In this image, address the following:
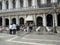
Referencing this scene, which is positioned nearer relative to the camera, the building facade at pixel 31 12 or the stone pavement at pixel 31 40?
the stone pavement at pixel 31 40

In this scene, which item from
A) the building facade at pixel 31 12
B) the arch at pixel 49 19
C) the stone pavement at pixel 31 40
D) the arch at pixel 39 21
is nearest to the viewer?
the stone pavement at pixel 31 40

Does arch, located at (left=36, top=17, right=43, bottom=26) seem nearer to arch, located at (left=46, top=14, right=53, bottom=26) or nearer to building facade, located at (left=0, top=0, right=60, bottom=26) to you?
building facade, located at (left=0, top=0, right=60, bottom=26)

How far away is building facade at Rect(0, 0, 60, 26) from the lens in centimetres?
3626

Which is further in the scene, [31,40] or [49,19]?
[49,19]

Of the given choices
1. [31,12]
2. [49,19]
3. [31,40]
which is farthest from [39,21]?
[31,40]

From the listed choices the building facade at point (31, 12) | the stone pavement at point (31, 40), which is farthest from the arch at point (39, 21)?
the stone pavement at point (31, 40)

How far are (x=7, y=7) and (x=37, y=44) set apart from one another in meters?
33.8

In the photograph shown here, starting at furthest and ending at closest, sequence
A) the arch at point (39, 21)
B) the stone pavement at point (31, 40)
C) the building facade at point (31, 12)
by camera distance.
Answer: the arch at point (39, 21), the building facade at point (31, 12), the stone pavement at point (31, 40)

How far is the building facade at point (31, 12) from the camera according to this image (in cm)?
3626

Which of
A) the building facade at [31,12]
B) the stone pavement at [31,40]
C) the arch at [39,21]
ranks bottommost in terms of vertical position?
the stone pavement at [31,40]

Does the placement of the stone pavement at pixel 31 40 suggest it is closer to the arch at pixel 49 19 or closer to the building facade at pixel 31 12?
the building facade at pixel 31 12

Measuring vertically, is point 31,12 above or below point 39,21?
above

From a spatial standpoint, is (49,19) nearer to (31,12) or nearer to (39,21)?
(39,21)

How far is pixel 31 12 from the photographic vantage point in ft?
124
